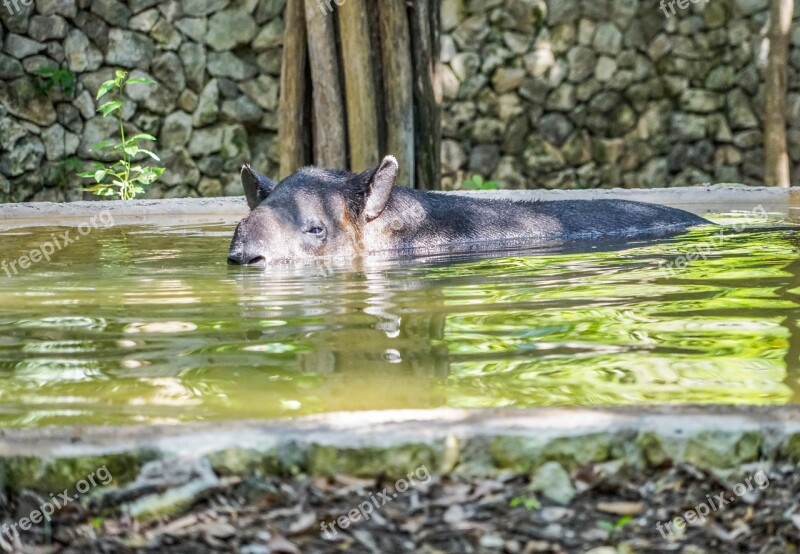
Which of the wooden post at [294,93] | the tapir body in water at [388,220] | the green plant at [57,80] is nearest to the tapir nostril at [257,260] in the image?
the tapir body in water at [388,220]

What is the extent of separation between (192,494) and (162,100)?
12.4 metres

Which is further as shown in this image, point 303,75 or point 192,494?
point 303,75

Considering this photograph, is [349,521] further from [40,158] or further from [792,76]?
[792,76]

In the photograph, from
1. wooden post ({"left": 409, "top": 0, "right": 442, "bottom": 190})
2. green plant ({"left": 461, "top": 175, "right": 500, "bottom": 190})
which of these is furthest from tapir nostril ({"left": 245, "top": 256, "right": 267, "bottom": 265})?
green plant ({"left": 461, "top": 175, "right": 500, "bottom": 190})

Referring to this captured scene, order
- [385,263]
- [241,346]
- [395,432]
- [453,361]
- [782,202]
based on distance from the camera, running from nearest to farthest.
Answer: [395,432], [453,361], [241,346], [385,263], [782,202]

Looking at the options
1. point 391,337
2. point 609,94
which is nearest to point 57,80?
point 609,94

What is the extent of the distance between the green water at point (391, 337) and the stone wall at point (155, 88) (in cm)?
869

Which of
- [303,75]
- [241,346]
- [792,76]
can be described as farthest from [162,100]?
[241,346]

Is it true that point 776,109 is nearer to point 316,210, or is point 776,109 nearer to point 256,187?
point 256,187

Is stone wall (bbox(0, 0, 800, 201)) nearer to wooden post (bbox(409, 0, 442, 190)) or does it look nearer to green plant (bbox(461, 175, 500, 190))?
green plant (bbox(461, 175, 500, 190))

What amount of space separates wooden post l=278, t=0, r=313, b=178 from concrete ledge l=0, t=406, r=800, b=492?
728cm

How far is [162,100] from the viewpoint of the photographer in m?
14.0

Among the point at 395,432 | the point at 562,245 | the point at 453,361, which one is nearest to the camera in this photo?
the point at 395,432

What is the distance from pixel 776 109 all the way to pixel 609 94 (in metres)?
2.04
